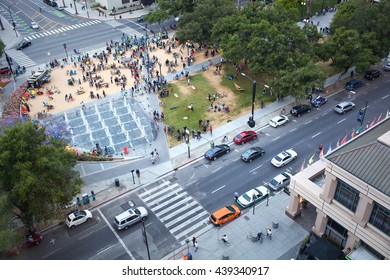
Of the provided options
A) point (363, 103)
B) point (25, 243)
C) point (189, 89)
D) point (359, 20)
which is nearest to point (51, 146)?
point (25, 243)

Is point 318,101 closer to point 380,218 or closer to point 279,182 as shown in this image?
point 279,182

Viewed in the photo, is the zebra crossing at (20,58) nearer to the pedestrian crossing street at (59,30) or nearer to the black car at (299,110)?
the pedestrian crossing street at (59,30)

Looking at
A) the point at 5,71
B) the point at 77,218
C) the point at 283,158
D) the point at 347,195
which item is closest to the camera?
the point at 347,195

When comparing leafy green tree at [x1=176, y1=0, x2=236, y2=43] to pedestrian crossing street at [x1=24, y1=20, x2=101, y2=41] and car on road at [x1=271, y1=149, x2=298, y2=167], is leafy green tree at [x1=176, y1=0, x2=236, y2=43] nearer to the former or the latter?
pedestrian crossing street at [x1=24, y1=20, x2=101, y2=41]

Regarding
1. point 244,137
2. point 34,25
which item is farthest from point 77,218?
point 34,25
